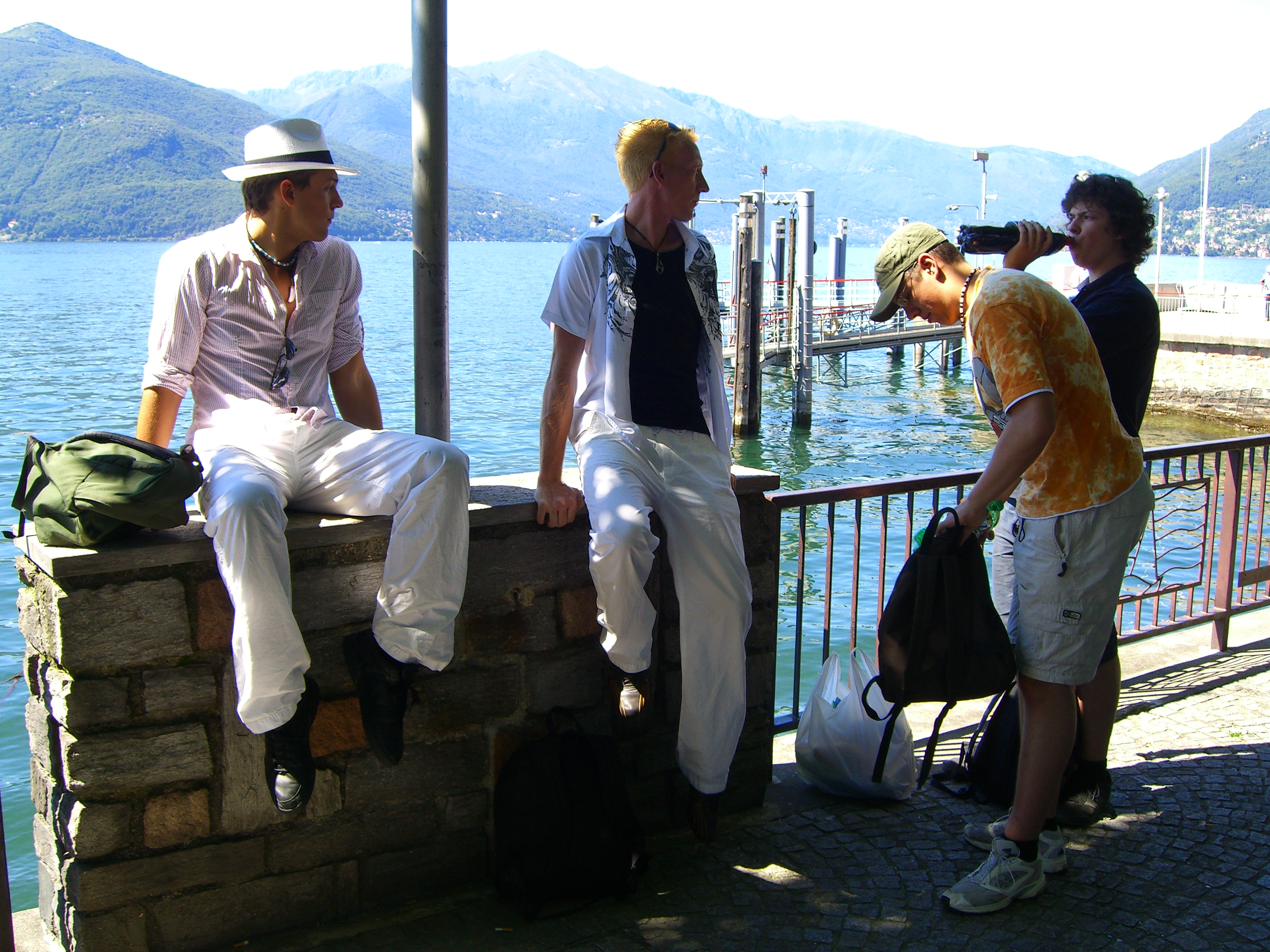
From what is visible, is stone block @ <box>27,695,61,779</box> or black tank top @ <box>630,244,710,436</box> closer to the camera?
stone block @ <box>27,695,61,779</box>

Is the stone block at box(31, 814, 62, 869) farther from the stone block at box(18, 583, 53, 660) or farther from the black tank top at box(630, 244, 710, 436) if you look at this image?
the black tank top at box(630, 244, 710, 436)

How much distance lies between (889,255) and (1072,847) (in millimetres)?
1951

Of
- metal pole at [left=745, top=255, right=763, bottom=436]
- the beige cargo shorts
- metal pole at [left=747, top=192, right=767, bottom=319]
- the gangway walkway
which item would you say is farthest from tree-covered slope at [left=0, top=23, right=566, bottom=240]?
the beige cargo shorts

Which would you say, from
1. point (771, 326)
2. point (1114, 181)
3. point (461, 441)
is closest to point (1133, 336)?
point (1114, 181)

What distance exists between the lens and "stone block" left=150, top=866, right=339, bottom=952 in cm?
259

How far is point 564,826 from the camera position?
2.85 m

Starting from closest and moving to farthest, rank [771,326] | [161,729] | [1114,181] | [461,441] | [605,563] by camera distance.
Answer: [161,729]
[605,563]
[1114,181]
[461,441]
[771,326]

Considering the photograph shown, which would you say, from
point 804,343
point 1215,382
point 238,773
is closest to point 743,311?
point 804,343

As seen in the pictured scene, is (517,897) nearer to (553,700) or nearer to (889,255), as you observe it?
(553,700)

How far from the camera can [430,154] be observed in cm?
292

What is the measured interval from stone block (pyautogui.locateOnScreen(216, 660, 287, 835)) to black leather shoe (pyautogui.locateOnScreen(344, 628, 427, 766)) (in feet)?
0.95

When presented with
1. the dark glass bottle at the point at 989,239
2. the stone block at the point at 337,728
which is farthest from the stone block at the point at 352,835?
the dark glass bottle at the point at 989,239

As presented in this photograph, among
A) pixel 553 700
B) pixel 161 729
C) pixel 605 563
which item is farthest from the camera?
pixel 553 700

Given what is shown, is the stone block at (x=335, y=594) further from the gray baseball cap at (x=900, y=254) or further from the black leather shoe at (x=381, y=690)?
the gray baseball cap at (x=900, y=254)
